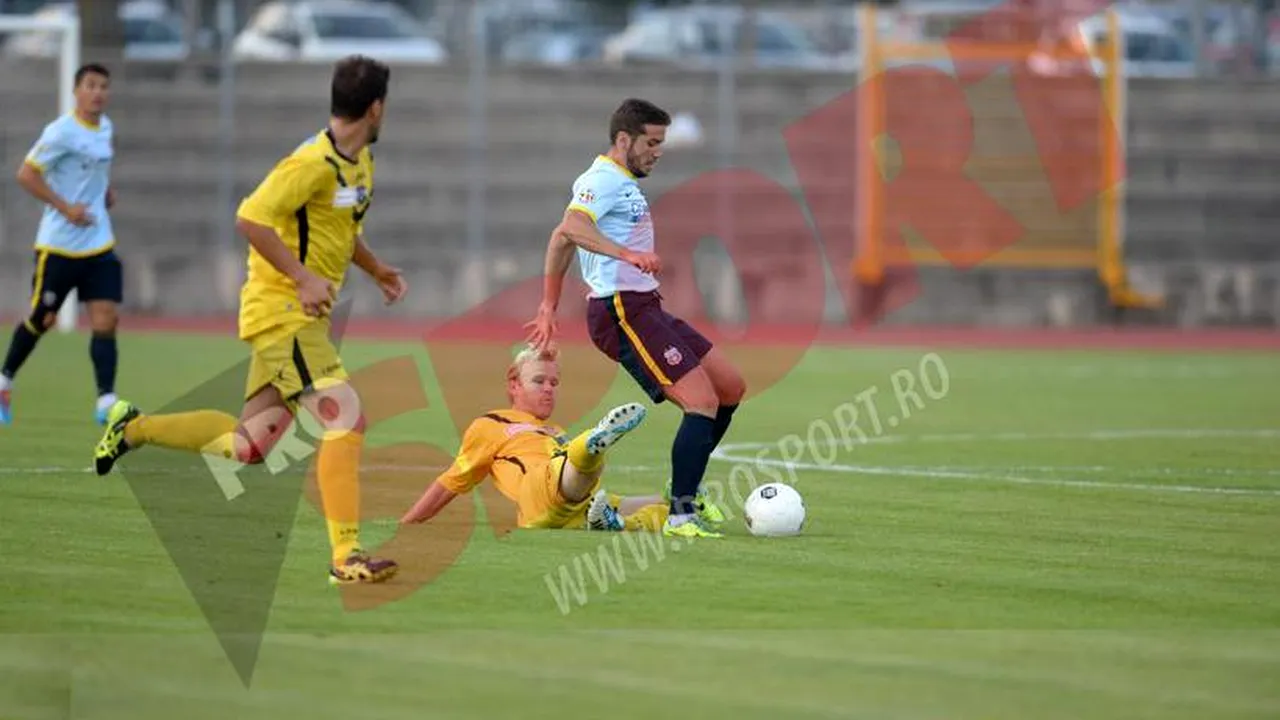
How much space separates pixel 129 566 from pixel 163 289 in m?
21.2

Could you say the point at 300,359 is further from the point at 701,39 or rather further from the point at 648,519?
the point at 701,39

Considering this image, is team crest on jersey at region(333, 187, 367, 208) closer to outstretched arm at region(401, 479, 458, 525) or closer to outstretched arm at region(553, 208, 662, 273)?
outstretched arm at region(553, 208, 662, 273)

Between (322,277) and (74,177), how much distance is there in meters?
7.68

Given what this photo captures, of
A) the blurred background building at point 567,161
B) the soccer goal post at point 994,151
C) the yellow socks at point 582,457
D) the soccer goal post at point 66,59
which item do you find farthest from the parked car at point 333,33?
the yellow socks at point 582,457

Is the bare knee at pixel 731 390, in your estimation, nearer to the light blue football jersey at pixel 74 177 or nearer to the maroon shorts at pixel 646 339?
the maroon shorts at pixel 646 339

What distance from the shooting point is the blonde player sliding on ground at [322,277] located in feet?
28.7

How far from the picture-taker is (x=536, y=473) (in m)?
10.3

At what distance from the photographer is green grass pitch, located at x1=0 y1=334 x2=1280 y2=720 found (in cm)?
686

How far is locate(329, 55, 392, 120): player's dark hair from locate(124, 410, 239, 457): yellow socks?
225cm

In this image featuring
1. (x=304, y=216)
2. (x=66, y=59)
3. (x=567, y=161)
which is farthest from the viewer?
(x=567, y=161)

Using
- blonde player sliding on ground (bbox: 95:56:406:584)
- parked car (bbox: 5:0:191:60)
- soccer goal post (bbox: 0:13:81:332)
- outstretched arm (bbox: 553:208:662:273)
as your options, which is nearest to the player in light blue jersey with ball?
outstretched arm (bbox: 553:208:662:273)

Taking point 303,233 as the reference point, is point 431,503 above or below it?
below

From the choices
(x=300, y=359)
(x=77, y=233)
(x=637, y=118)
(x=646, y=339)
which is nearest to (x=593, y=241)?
(x=646, y=339)

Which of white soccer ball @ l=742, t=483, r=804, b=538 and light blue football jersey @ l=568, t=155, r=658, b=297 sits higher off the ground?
light blue football jersey @ l=568, t=155, r=658, b=297
